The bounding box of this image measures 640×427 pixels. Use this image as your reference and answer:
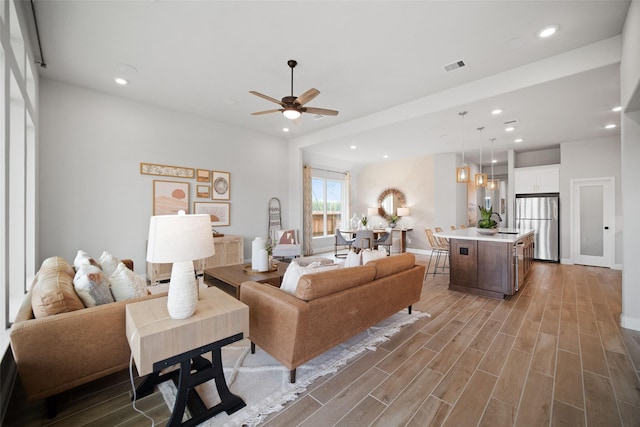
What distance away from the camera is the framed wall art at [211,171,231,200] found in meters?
5.61

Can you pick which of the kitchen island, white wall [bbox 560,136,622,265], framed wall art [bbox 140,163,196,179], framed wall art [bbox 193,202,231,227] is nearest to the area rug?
the kitchen island

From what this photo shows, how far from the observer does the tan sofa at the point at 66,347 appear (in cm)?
150

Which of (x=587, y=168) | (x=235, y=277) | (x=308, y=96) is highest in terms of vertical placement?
(x=308, y=96)

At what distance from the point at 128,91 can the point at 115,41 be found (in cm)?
149

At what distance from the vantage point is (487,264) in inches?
155

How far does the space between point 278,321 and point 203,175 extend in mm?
4344

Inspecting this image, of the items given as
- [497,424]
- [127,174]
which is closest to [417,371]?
[497,424]

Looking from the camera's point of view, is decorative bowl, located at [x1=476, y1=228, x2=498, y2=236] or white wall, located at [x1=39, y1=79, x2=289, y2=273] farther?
decorative bowl, located at [x1=476, y1=228, x2=498, y2=236]

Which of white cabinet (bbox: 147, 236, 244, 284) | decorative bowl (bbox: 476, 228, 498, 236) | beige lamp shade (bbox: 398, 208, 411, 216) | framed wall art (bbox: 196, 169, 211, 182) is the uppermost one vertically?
framed wall art (bbox: 196, 169, 211, 182)

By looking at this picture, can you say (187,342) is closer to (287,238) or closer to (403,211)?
A: (287,238)

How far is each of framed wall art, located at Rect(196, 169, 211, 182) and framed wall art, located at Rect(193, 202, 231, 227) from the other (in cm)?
49

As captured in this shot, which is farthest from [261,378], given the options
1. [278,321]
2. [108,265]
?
[108,265]

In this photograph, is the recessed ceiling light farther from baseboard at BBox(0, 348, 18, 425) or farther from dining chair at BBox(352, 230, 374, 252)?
baseboard at BBox(0, 348, 18, 425)

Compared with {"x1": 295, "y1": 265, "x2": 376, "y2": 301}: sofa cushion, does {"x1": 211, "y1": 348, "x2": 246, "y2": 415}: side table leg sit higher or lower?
lower
